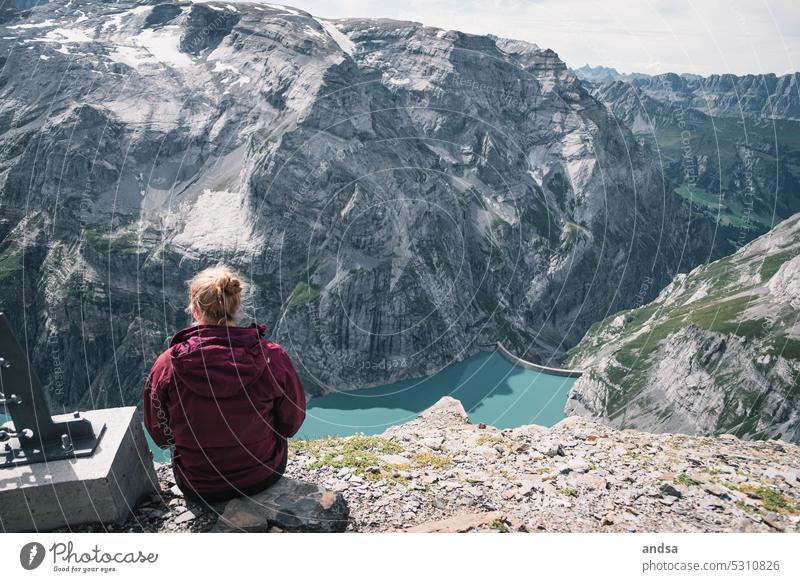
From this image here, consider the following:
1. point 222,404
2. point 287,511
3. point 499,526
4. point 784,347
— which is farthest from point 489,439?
point 784,347

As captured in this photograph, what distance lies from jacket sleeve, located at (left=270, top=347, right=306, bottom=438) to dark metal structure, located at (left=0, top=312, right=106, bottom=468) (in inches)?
120

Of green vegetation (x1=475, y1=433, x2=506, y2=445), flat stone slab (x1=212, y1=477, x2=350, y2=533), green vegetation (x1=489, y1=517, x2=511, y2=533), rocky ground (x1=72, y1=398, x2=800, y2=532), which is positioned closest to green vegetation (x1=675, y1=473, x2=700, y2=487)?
rocky ground (x1=72, y1=398, x2=800, y2=532)

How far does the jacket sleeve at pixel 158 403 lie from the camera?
27.7 feet

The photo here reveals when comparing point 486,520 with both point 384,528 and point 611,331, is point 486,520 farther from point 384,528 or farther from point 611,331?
point 611,331

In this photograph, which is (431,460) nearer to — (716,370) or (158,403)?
(158,403)

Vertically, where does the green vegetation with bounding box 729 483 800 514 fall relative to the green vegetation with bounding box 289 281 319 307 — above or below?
above

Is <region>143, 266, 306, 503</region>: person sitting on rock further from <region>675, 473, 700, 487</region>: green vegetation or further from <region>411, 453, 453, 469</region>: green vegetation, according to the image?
<region>675, 473, 700, 487</region>: green vegetation

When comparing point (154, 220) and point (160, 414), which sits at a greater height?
point (160, 414)

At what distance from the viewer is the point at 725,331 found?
118000mm

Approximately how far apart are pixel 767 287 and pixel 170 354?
156 m

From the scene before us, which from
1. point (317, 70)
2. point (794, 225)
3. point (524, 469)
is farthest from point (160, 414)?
point (794, 225)

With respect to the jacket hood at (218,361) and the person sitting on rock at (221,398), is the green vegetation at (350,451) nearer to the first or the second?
the person sitting on rock at (221,398)

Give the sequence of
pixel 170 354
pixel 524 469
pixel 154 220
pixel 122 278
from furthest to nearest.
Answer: pixel 154 220 → pixel 122 278 → pixel 524 469 → pixel 170 354

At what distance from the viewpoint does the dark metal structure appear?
8.48 m
